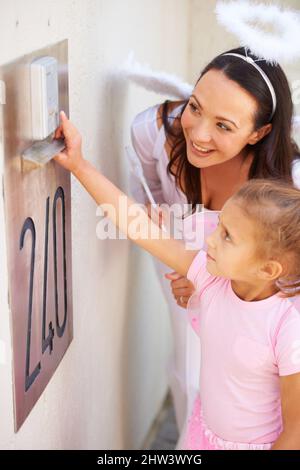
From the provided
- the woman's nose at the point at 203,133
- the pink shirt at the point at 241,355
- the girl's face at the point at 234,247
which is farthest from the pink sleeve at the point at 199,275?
the woman's nose at the point at 203,133

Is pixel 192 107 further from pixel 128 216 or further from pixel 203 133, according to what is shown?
pixel 128 216

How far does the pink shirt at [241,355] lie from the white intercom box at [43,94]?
44cm

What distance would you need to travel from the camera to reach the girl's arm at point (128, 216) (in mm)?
1210

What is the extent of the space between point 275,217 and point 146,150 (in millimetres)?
567

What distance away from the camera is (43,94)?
99 cm

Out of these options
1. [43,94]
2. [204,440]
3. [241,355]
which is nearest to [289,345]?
[241,355]

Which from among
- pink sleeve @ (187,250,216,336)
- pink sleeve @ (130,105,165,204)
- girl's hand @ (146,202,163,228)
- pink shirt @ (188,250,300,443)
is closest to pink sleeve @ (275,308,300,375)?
pink shirt @ (188,250,300,443)

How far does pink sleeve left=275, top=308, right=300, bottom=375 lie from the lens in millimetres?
1151

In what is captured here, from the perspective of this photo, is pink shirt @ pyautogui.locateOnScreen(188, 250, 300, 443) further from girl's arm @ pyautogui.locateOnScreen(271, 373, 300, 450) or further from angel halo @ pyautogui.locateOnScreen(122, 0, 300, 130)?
angel halo @ pyautogui.locateOnScreen(122, 0, 300, 130)

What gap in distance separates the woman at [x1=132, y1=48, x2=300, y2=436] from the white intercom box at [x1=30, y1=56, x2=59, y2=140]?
1.28ft

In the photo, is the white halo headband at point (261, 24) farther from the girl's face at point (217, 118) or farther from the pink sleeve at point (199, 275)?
the pink sleeve at point (199, 275)

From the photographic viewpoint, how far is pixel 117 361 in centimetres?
179
